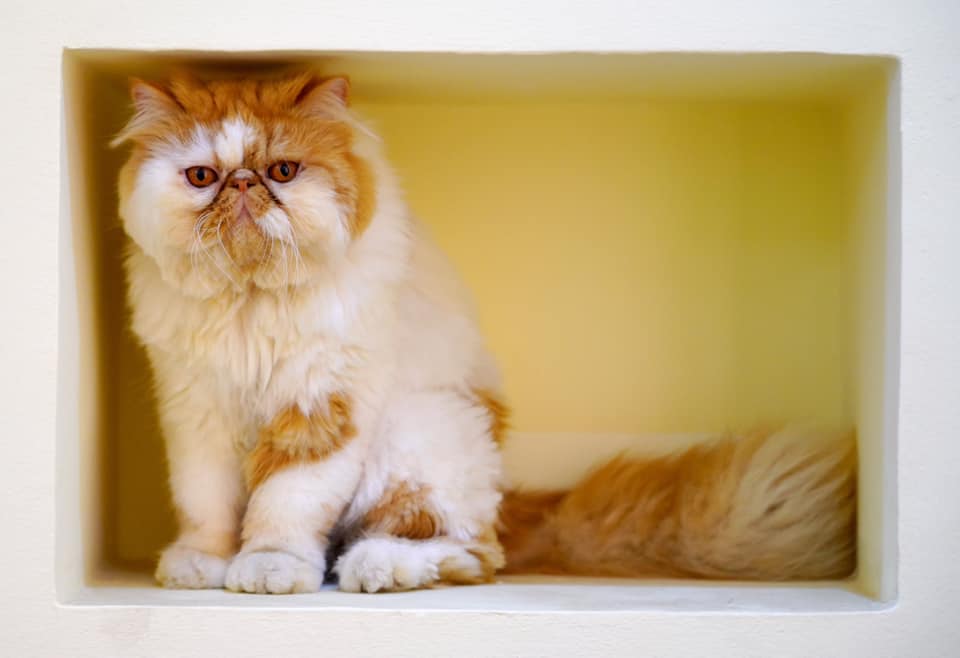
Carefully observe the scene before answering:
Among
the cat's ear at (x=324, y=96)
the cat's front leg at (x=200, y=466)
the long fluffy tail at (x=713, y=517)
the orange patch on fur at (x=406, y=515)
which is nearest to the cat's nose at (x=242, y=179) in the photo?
the cat's ear at (x=324, y=96)

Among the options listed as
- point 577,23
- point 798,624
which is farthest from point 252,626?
point 577,23

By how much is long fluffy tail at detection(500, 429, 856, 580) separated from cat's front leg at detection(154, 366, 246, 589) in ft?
1.60

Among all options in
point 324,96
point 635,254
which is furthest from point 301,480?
point 635,254

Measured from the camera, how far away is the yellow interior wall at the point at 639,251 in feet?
7.34

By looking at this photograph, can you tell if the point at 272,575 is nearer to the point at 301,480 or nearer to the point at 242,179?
the point at 301,480

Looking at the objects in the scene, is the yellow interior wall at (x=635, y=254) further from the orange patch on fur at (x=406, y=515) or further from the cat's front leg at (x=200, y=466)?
the cat's front leg at (x=200, y=466)

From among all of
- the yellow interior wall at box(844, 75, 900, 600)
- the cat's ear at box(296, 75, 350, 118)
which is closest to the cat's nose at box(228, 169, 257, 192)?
the cat's ear at box(296, 75, 350, 118)

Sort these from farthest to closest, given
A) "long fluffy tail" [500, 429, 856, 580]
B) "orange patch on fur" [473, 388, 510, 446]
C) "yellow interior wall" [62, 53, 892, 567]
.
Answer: "yellow interior wall" [62, 53, 892, 567], "orange patch on fur" [473, 388, 510, 446], "long fluffy tail" [500, 429, 856, 580]

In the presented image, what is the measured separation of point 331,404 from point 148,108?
1.74 ft

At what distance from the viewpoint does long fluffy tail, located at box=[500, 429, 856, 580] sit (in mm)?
1878

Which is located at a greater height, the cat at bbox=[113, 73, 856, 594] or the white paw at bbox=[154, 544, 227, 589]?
the cat at bbox=[113, 73, 856, 594]

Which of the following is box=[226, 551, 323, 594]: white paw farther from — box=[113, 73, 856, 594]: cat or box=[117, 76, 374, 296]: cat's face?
box=[117, 76, 374, 296]: cat's face

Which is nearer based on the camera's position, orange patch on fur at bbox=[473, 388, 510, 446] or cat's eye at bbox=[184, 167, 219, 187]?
cat's eye at bbox=[184, 167, 219, 187]

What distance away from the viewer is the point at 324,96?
175 centimetres
